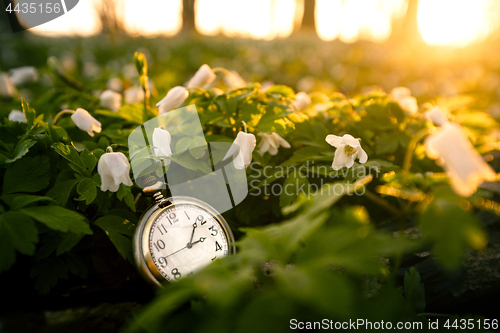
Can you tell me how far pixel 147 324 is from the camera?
3.39ft

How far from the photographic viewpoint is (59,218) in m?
1.24

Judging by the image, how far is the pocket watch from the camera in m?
1.38

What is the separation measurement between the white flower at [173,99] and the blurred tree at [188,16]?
13.6m

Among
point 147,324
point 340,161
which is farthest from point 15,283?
point 340,161

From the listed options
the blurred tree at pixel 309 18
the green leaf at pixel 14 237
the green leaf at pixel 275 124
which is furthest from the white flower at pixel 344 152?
the blurred tree at pixel 309 18

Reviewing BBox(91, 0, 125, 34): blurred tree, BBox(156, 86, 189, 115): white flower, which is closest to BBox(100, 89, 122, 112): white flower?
BBox(156, 86, 189, 115): white flower

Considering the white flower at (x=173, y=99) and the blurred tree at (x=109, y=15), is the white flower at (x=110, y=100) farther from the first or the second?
the blurred tree at (x=109, y=15)

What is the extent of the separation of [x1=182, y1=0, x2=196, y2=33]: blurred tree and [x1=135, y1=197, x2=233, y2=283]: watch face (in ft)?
46.7

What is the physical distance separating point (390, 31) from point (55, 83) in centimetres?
2235

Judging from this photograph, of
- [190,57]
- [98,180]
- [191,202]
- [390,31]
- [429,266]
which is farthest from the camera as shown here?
[390,31]

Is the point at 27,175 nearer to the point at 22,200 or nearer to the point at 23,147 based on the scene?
the point at 23,147

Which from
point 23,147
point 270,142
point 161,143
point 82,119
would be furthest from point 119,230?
point 270,142

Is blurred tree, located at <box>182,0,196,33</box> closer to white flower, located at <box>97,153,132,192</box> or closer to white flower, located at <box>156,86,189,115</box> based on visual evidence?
white flower, located at <box>156,86,189,115</box>

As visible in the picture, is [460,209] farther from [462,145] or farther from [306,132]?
[306,132]
